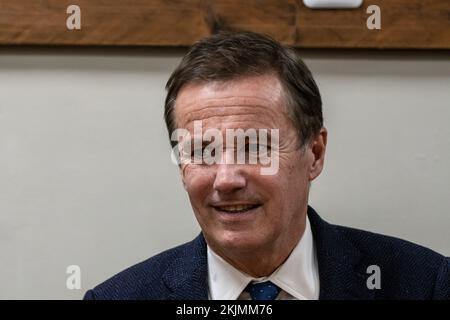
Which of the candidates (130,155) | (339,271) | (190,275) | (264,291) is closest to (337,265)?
(339,271)

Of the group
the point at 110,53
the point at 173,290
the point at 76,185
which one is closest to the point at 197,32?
the point at 110,53

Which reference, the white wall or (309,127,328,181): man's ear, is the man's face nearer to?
(309,127,328,181): man's ear

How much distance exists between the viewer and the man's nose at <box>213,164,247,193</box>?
110 cm

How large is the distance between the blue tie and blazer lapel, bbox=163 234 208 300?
9 centimetres

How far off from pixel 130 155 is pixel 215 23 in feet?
1.06

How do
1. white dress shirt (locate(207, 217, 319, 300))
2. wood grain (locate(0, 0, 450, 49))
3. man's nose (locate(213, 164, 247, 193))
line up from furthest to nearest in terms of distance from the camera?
wood grain (locate(0, 0, 450, 49))
white dress shirt (locate(207, 217, 319, 300))
man's nose (locate(213, 164, 247, 193))

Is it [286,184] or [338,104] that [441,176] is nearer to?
[338,104]

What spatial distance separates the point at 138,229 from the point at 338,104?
1.62 ft

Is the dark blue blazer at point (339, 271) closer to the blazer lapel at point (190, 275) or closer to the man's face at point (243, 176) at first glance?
the blazer lapel at point (190, 275)

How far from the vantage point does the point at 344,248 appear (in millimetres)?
1271

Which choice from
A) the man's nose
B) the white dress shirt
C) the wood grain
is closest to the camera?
the man's nose

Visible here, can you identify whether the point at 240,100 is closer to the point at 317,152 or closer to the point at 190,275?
the point at 317,152

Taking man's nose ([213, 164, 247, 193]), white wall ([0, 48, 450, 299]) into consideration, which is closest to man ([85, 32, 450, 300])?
man's nose ([213, 164, 247, 193])

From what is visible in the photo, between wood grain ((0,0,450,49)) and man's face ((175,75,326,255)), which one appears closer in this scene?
man's face ((175,75,326,255))
